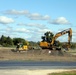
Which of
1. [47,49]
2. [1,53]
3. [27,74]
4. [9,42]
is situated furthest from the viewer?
[9,42]

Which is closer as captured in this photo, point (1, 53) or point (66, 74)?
point (66, 74)

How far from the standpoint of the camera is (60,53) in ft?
253

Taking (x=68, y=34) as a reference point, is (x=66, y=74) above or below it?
below

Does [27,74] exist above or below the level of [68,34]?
below

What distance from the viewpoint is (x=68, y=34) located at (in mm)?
82062

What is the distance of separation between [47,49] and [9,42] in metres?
73.4

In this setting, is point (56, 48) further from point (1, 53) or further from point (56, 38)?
point (1, 53)

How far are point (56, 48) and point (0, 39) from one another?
82.1m

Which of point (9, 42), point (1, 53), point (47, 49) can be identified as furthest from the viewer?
point (9, 42)

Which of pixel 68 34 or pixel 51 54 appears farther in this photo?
pixel 68 34

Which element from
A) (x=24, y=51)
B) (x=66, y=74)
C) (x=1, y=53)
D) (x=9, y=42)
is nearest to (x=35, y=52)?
(x=24, y=51)

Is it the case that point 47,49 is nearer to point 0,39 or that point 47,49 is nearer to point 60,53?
point 60,53

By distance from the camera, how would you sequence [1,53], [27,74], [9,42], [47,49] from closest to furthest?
[27,74] → [1,53] → [47,49] → [9,42]

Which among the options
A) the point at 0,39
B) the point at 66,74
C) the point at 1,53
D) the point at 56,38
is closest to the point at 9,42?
the point at 0,39
